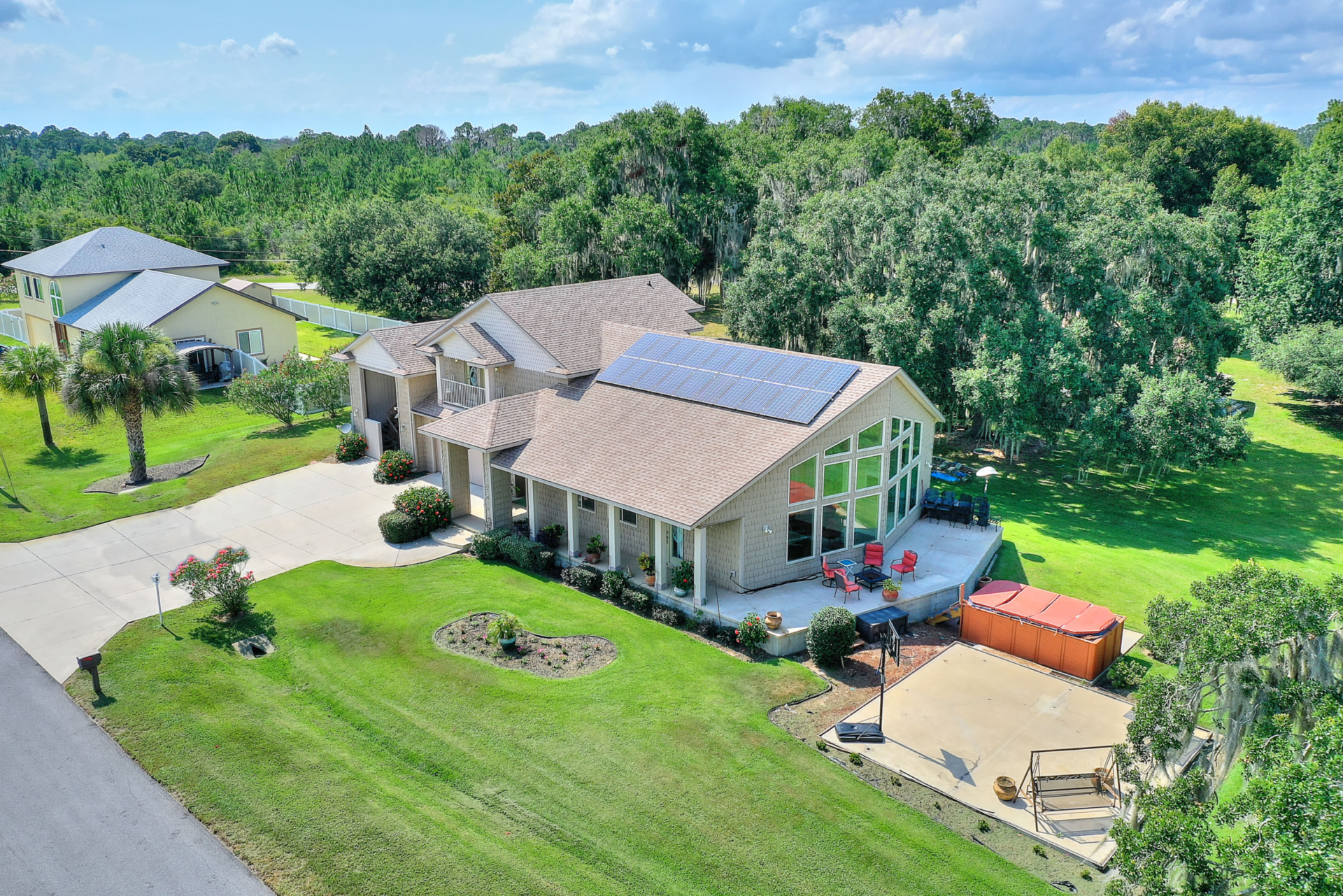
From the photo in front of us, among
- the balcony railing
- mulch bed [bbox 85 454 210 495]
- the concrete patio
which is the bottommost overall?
the concrete patio

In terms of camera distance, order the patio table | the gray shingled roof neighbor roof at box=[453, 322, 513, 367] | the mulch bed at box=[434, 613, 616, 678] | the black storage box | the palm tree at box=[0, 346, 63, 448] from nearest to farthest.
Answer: the mulch bed at box=[434, 613, 616, 678] → the black storage box → the patio table → the gray shingled roof neighbor roof at box=[453, 322, 513, 367] → the palm tree at box=[0, 346, 63, 448]

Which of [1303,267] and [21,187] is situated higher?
[21,187]

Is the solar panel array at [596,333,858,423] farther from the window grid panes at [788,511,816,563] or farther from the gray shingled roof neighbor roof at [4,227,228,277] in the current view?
the gray shingled roof neighbor roof at [4,227,228,277]

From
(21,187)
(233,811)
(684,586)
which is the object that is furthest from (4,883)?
(21,187)

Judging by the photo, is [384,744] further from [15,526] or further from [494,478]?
[15,526]

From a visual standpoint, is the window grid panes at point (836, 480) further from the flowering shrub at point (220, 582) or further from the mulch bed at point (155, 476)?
the mulch bed at point (155, 476)

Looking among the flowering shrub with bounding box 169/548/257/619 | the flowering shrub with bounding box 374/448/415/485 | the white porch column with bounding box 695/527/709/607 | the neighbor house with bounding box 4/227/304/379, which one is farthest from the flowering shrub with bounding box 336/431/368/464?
the white porch column with bounding box 695/527/709/607
